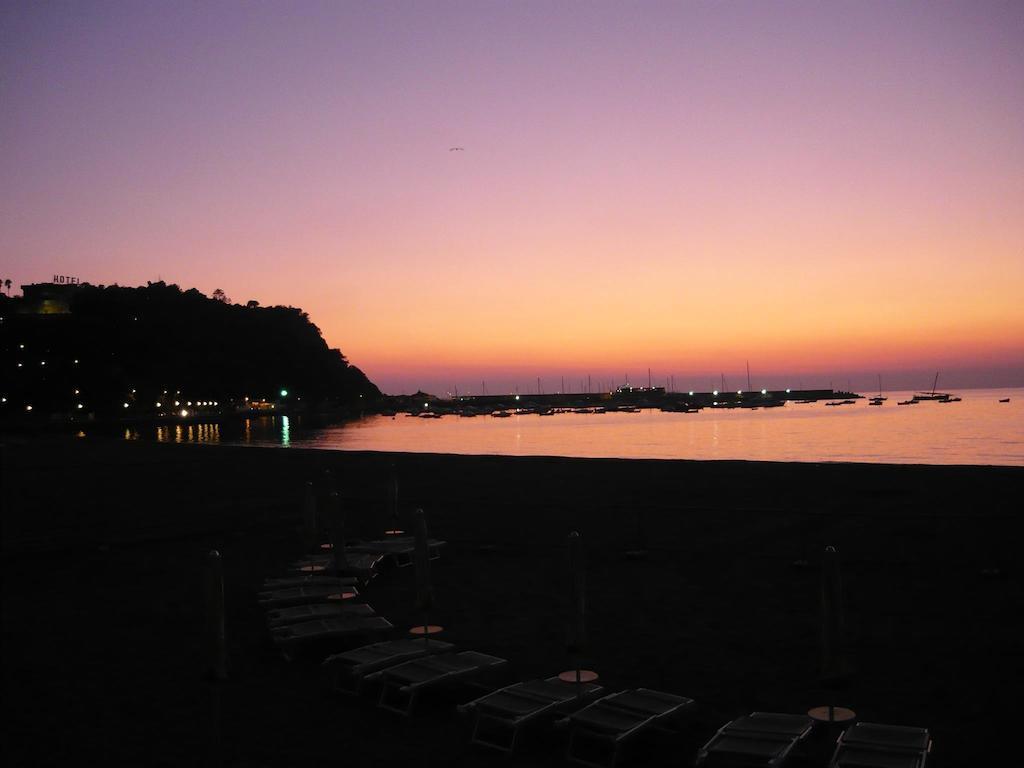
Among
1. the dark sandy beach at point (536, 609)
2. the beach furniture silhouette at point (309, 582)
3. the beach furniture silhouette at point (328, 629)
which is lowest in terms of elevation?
the dark sandy beach at point (536, 609)

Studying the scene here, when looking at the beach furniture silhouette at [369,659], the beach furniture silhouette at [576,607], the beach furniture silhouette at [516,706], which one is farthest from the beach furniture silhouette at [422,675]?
the beach furniture silhouette at [576,607]

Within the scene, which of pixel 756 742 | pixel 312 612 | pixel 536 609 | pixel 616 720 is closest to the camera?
pixel 756 742

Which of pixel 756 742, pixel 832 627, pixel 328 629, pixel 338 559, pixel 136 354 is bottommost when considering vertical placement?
pixel 756 742

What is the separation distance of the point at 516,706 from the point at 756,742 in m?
1.75

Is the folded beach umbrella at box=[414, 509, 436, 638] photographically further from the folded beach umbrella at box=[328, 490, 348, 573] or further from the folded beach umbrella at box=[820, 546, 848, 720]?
the folded beach umbrella at box=[820, 546, 848, 720]

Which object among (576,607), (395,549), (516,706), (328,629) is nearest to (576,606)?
(576,607)

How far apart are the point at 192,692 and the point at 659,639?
4.59 metres

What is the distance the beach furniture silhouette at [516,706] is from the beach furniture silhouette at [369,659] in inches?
42.5

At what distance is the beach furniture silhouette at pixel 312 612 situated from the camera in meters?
8.92

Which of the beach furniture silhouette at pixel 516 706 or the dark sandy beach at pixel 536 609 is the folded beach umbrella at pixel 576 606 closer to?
the beach furniture silhouette at pixel 516 706

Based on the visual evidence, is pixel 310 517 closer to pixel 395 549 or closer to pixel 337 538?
pixel 337 538

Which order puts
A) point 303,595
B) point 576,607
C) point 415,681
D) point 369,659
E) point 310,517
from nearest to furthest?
point 576,607
point 415,681
point 369,659
point 303,595
point 310,517

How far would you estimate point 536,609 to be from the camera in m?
10.1

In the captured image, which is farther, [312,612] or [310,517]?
[310,517]
